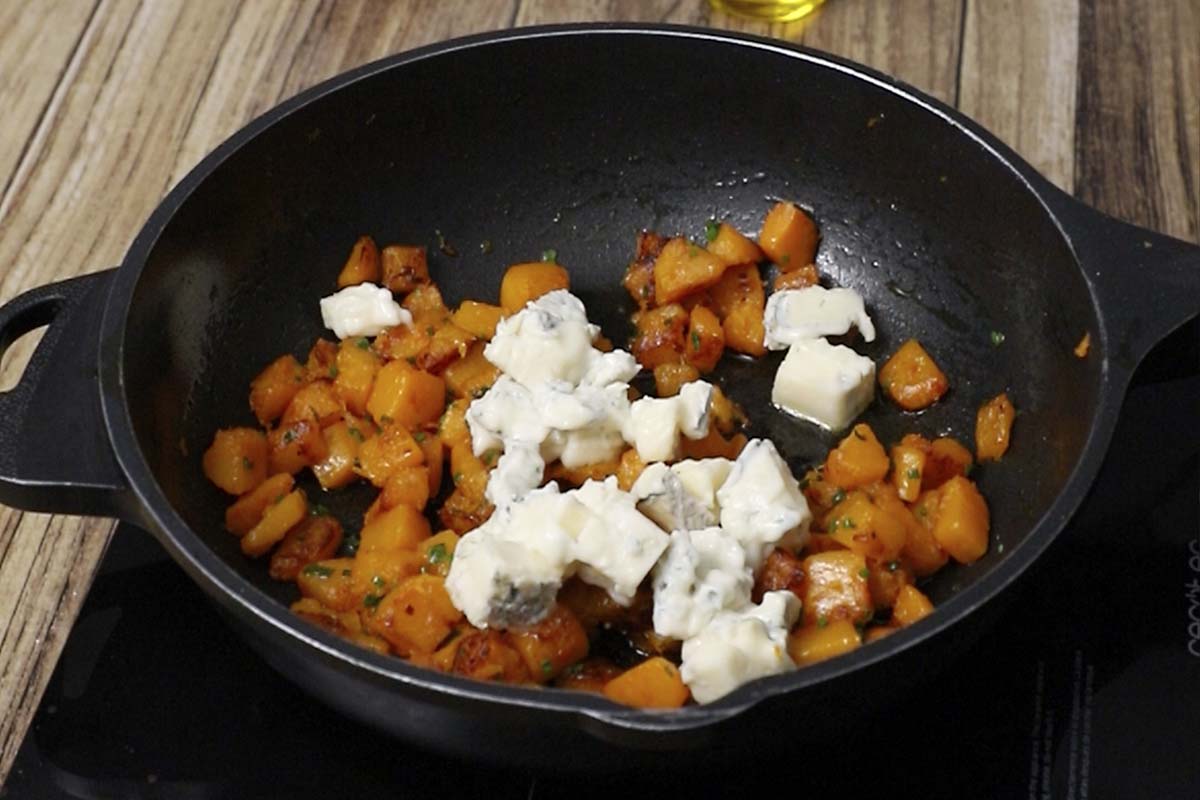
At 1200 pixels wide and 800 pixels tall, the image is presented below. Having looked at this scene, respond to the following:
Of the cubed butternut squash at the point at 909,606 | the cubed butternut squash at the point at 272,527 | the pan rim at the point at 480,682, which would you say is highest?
the pan rim at the point at 480,682

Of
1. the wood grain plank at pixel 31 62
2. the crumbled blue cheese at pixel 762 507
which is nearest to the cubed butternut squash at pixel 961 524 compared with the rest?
the crumbled blue cheese at pixel 762 507

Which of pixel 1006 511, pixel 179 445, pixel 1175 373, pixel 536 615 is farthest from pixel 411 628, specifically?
pixel 1175 373

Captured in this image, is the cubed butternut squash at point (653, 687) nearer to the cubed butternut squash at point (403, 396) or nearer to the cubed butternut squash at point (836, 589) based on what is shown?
the cubed butternut squash at point (836, 589)

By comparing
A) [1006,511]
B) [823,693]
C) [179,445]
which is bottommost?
[1006,511]

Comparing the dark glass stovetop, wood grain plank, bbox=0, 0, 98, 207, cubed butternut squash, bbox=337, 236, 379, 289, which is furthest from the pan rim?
wood grain plank, bbox=0, 0, 98, 207

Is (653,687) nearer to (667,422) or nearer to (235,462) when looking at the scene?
(667,422)

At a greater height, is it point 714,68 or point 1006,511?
point 714,68

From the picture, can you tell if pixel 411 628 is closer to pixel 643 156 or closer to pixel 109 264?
pixel 643 156
